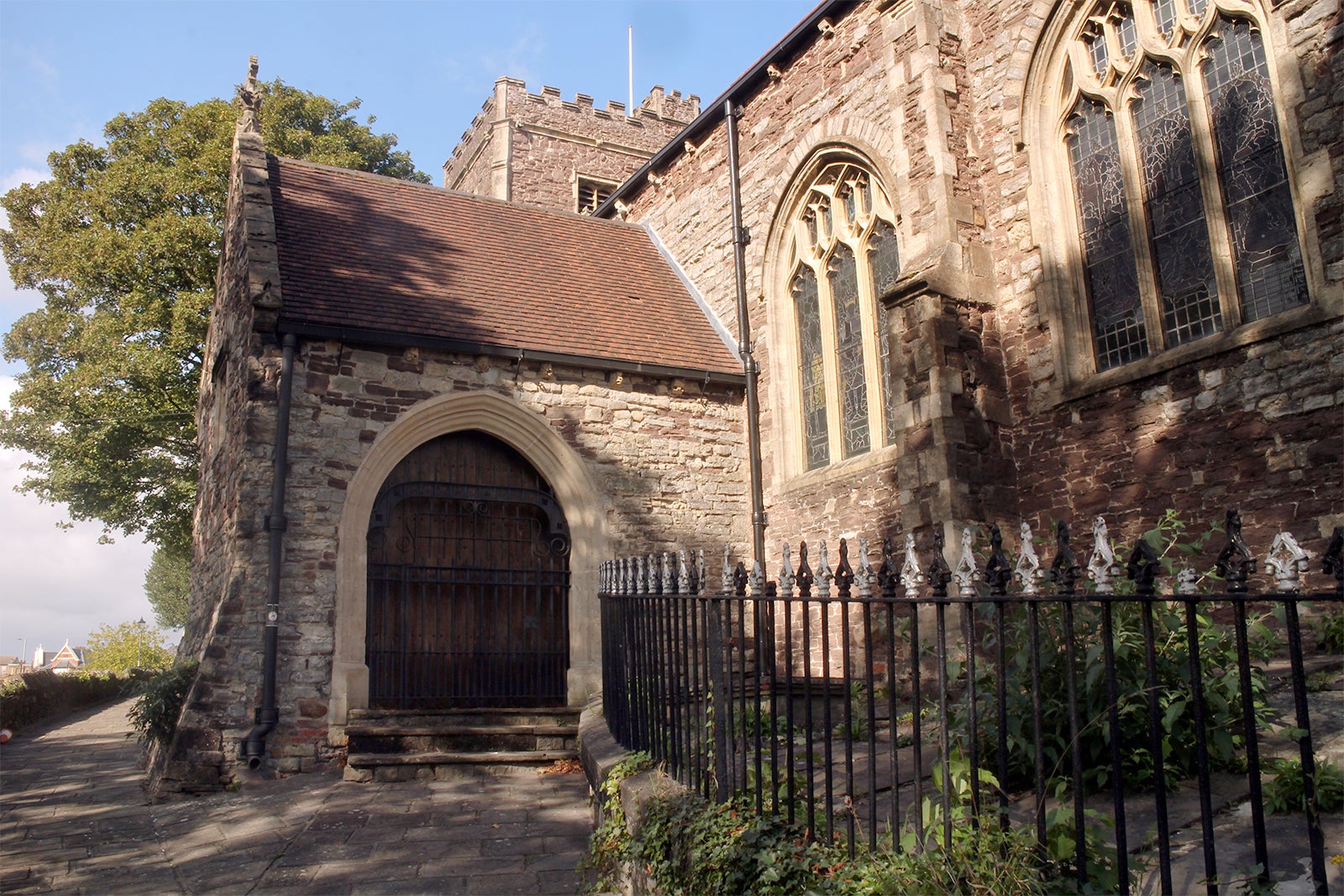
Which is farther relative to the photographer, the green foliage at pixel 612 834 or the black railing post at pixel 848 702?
the green foliage at pixel 612 834

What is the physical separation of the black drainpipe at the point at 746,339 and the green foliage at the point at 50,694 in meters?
8.68

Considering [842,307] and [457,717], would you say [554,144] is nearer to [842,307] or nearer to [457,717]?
[842,307]

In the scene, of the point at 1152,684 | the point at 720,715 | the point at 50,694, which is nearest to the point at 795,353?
the point at 720,715

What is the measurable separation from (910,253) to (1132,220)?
6.70ft

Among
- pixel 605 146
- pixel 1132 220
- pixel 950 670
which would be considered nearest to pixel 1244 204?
pixel 1132 220

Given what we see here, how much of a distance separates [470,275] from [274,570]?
4296 mm

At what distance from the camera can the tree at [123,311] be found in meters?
18.0

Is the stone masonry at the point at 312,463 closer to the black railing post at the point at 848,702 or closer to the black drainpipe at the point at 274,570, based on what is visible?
the black drainpipe at the point at 274,570

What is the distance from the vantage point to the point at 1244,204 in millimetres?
7039

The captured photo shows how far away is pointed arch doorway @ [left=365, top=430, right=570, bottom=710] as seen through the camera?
9.32 m

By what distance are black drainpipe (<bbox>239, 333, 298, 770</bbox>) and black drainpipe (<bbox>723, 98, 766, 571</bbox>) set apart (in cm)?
499

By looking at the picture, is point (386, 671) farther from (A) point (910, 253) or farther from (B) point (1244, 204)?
(B) point (1244, 204)

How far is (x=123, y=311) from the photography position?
18.4 meters

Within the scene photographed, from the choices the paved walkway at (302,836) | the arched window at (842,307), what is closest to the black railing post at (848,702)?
the paved walkway at (302,836)
